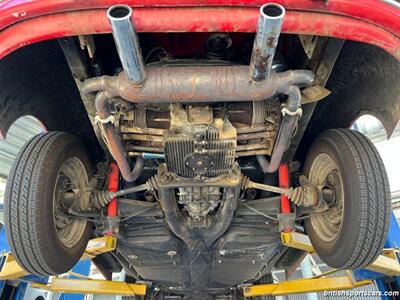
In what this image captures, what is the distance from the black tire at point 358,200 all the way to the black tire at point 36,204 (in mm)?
1398

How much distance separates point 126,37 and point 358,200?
1297mm

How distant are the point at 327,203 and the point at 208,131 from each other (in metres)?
0.87

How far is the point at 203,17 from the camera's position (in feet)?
3.44

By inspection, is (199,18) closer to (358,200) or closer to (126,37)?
(126,37)

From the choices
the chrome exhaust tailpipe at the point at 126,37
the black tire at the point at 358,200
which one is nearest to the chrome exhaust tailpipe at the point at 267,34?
the chrome exhaust tailpipe at the point at 126,37

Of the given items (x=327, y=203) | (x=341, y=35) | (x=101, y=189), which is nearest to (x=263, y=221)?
(x=327, y=203)

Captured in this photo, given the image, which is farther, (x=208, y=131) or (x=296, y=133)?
(x=296, y=133)

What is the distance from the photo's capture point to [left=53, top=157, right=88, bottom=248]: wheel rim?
1.83 m

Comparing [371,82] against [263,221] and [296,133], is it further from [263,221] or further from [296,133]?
[263,221]

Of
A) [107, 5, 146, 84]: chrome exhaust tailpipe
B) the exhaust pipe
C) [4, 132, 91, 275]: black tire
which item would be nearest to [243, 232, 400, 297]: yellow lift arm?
the exhaust pipe

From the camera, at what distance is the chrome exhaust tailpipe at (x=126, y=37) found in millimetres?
944

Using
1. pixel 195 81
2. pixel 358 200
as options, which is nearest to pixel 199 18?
pixel 195 81

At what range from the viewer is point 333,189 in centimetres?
186

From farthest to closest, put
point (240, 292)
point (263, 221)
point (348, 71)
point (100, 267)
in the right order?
point (240, 292), point (100, 267), point (263, 221), point (348, 71)
